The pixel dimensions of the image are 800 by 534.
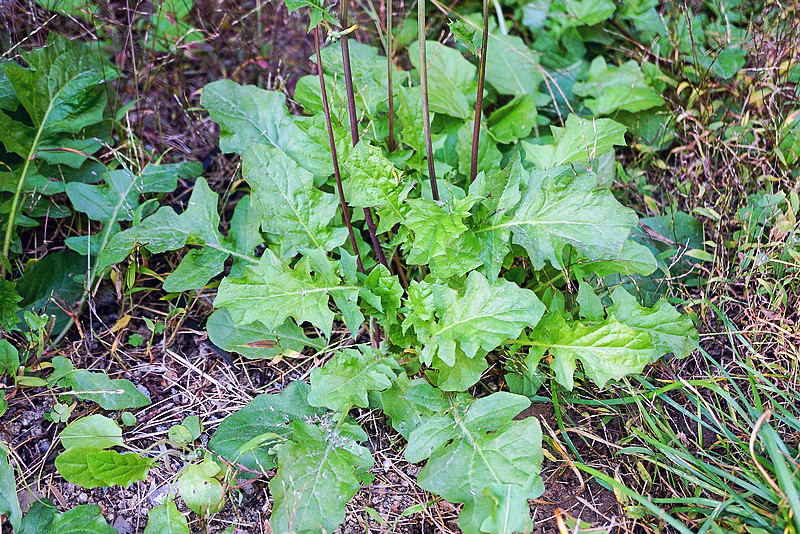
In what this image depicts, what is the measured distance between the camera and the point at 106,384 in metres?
1.88

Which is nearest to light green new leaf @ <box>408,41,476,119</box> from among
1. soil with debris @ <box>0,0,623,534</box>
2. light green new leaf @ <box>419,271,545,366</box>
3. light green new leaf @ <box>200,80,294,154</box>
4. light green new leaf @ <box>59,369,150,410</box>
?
soil with debris @ <box>0,0,623,534</box>

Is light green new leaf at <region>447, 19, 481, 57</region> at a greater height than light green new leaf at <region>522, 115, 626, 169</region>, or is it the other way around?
light green new leaf at <region>447, 19, 481, 57</region>

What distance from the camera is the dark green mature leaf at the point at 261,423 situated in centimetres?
175

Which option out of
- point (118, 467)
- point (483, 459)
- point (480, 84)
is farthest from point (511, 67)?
point (118, 467)

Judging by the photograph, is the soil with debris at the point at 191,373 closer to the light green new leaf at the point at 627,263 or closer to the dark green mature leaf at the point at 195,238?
the dark green mature leaf at the point at 195,238

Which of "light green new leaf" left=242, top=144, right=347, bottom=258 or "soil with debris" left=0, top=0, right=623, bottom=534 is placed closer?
"soil with debris" left=0, top=0, right=623, bottom=534

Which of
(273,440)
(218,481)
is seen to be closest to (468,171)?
(273,440)

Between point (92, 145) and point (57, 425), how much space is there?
1.05 m

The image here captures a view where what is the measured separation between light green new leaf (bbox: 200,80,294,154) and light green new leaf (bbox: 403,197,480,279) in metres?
0.76

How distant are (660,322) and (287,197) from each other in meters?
1.23

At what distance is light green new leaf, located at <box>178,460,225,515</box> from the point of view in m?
1.61

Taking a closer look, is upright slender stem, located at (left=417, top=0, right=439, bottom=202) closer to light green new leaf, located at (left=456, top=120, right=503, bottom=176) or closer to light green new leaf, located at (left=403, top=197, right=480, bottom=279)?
light green new leaf, located at (left=403, top=197, right=480, bottom=279)

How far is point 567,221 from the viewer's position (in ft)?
5.69

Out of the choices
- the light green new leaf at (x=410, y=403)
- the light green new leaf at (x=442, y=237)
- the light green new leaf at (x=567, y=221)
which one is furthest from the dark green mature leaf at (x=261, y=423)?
the light green new leaf at (x=567, y=221)
